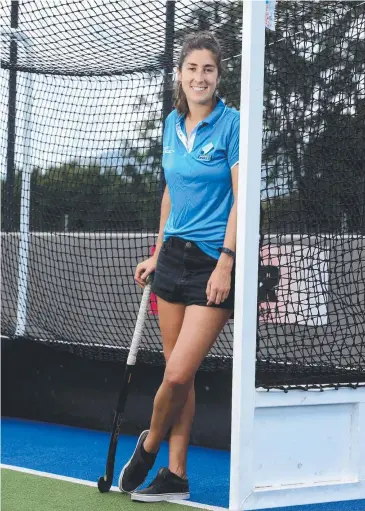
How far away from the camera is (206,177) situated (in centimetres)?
369

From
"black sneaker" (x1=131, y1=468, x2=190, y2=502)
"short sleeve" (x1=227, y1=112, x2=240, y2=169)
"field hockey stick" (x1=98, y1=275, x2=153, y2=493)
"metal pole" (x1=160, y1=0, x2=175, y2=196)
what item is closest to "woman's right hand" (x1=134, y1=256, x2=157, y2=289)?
"field hockey stick" (x1=98, y1=275, x2=153, y2=493)

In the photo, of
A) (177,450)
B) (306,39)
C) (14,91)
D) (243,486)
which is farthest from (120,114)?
(243,486)

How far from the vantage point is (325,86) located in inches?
175

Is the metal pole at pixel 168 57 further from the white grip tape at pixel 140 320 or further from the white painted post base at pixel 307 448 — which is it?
the white painted post base at pixel 307 448

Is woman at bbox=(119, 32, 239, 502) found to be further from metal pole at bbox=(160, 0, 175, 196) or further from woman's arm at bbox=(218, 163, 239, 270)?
metal pole at bbox=(160, 0, 175, 196)

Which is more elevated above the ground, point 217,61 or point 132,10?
point 132,10

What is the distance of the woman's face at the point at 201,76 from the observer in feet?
12.2

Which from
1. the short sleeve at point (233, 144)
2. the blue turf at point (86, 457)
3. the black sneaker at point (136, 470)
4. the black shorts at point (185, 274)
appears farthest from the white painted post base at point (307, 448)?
the short sleeve at point (233, 144)

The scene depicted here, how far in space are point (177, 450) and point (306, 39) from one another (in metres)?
1.95

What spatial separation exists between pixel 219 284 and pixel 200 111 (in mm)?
686

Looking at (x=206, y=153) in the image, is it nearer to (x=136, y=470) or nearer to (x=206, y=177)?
(x=206, y=177)

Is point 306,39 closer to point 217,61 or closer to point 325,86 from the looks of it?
point 325,86

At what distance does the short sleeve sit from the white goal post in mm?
207

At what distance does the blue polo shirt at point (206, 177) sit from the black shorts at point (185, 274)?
0.10 ft
